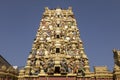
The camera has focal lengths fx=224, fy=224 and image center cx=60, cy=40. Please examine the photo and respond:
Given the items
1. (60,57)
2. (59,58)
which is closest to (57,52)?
(60,57)

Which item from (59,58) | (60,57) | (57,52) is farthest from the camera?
(57,52)

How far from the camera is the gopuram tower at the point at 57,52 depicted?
3244 cm

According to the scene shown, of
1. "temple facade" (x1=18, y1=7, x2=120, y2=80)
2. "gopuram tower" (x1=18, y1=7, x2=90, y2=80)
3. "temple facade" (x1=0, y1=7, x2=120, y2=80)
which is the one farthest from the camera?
"gopuram tower" (x1=18, y1=7, x2=90, y2=80)

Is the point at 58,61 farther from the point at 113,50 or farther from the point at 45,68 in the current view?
the point at 113,50

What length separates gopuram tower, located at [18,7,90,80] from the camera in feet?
106

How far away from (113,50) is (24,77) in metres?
14.1

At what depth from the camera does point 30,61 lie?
34.5 m

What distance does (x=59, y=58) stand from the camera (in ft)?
109

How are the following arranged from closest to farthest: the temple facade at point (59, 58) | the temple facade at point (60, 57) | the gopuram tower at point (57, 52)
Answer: the temple facade at point (59, 58), the temple facade at point (60, 57), the gopuram tower at point (57, 52)

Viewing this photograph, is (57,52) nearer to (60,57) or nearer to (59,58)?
(60,57)

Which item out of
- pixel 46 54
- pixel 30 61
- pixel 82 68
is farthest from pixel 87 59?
pixel 30 61

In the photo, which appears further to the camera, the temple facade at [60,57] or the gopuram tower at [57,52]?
the gopuram tower at [57,52]

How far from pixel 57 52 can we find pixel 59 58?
2.52 metres

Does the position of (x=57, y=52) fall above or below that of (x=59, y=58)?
above
